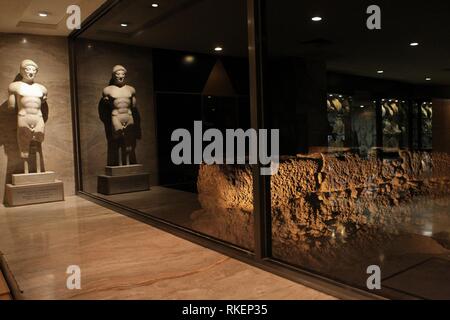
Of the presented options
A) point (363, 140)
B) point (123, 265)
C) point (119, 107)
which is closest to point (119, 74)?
point (119, 107)

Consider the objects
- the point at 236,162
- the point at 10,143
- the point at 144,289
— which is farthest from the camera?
the point at 10,143

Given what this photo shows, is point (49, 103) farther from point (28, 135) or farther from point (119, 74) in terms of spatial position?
point (119, 74)

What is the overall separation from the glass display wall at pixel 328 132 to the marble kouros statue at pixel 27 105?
109 inches

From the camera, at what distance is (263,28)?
2963mm

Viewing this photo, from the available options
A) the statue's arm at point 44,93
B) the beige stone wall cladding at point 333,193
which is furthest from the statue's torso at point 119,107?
the beige stone wall cladding at point 333,193

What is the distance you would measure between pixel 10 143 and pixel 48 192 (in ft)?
3.48

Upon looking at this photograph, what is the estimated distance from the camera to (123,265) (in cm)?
304

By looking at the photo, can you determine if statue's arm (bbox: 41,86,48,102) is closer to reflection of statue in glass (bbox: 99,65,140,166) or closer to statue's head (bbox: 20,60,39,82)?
statue's head (bbox: 20,60,39,82)

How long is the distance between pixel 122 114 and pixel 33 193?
→ 5.70 feet

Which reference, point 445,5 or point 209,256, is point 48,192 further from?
point 445,5

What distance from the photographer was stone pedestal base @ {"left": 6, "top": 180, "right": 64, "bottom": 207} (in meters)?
5.89

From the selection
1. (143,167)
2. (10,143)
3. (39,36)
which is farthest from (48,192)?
(39,36)

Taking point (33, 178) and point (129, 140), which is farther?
point (129, 140)

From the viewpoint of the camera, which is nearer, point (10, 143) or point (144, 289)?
point (144, 289)
